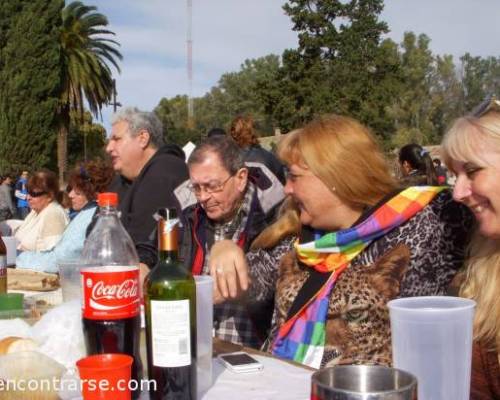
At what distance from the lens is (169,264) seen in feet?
4.70

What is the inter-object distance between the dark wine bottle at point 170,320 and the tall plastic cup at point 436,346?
43 centimetres

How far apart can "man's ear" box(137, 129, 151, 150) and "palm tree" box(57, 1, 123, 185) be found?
2820 centimetres

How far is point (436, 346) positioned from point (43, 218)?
4.24 metres

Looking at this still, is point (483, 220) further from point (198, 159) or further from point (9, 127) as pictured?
point (9, 127)

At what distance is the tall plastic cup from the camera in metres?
1.35

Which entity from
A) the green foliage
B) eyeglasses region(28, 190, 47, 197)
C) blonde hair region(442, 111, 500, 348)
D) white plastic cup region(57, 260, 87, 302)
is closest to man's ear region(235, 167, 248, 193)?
white plastic cup region(57, 260, 87, 302)

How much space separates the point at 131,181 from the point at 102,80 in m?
33.2

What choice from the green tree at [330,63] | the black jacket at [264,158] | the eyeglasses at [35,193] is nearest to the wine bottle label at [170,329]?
the black jacket at [264,158]

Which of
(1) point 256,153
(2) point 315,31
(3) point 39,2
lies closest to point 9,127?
(3) point 39,2

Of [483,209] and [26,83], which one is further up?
[26,83]

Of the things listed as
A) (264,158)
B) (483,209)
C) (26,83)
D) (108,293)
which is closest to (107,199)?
(108,293)

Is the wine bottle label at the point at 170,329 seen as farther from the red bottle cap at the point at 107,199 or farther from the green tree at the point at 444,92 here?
the green tree at the point at 444,92

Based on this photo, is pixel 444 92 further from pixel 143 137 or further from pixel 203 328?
A: pixel 203 328

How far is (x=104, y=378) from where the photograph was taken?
1327 millimetres
